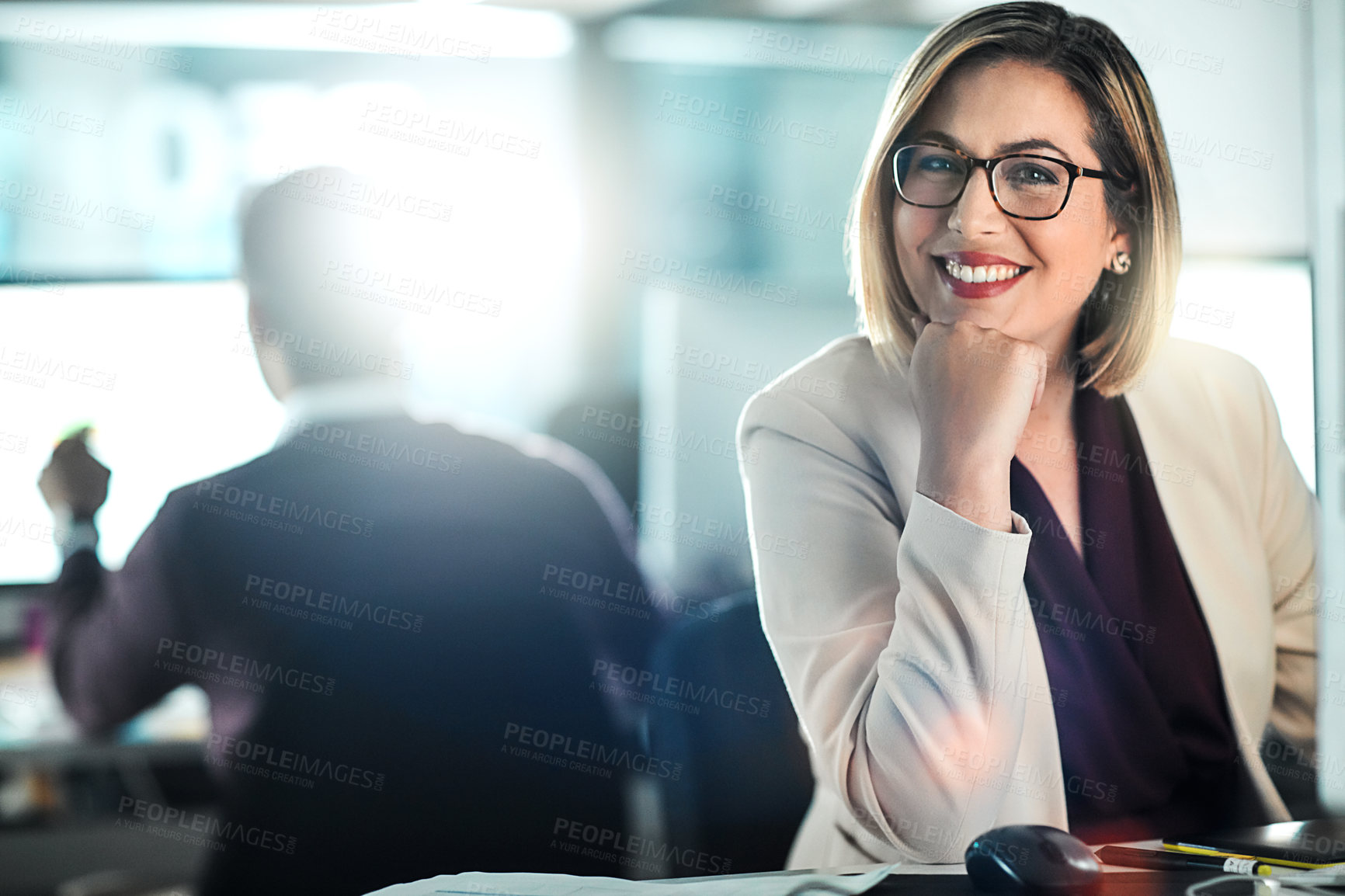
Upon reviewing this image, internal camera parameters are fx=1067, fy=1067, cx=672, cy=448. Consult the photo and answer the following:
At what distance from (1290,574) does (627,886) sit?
1.11 metres

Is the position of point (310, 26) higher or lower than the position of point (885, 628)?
higher

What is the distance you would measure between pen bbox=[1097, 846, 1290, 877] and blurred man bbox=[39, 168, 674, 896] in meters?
0.56

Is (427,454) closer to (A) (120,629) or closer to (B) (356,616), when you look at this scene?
(B) (356,616)

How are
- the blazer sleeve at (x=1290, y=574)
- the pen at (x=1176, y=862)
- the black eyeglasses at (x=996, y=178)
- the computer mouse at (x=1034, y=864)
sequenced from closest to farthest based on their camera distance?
the computer mouse at (x=1034, y=864)
the pen at (x=1176, y=862)
the black eyeglasses at (x=996, y=178)
the blazer sleeve at (x=1290, y=574)

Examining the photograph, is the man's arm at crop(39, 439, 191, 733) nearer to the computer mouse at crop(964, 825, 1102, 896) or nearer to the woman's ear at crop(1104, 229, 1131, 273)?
the computer mouse at crop(964, 825, 1102, 896)

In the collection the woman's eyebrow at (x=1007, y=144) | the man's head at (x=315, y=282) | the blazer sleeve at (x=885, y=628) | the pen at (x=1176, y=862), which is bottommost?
the pen at (x=1176, y=862)

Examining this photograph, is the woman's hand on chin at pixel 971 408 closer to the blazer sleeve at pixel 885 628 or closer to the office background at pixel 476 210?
the blazer sleeve at pixel 885 628

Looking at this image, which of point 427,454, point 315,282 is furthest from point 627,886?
point 315,282

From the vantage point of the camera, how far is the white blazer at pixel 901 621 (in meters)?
1.38

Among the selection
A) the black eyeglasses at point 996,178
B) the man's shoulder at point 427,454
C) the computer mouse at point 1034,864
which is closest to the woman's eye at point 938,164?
the black eyeglasses at point 996,178

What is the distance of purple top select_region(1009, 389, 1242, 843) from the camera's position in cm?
150

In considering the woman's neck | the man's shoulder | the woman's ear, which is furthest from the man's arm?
the woman's ear

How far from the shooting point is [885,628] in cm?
141

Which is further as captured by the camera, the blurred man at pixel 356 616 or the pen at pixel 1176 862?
the blurred man at pixel 356 616
